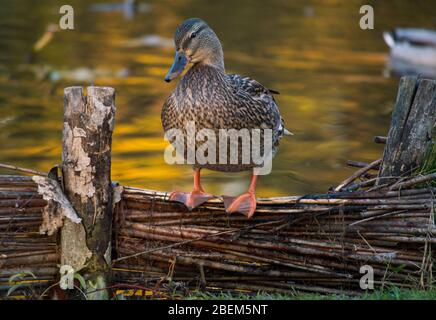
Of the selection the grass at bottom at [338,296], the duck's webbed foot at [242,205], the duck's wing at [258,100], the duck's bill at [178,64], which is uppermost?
the duck's bill at [178,64]

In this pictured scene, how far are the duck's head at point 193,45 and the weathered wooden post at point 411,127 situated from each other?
4.04ft

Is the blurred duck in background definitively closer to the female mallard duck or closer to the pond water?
the pond water

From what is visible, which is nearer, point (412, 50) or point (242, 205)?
point (242, 205)

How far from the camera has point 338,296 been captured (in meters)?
4.78

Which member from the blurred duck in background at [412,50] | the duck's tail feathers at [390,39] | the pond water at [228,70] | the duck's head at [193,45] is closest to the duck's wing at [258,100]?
the duck's head at [193,45]

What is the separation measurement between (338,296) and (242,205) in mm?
787

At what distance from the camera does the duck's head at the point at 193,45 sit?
5.01 metres

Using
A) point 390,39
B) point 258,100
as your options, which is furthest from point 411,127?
point 390,39

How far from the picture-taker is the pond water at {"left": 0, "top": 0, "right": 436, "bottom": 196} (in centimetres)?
860

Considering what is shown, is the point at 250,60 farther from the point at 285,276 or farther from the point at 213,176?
the point at 285,276

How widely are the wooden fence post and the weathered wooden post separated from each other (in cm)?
181

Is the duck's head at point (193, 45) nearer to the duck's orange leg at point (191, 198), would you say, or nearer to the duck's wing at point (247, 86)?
the duck's wing at point (247, 86)

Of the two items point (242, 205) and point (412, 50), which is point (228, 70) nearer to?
point (412, 50)

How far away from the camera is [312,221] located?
196 inches
